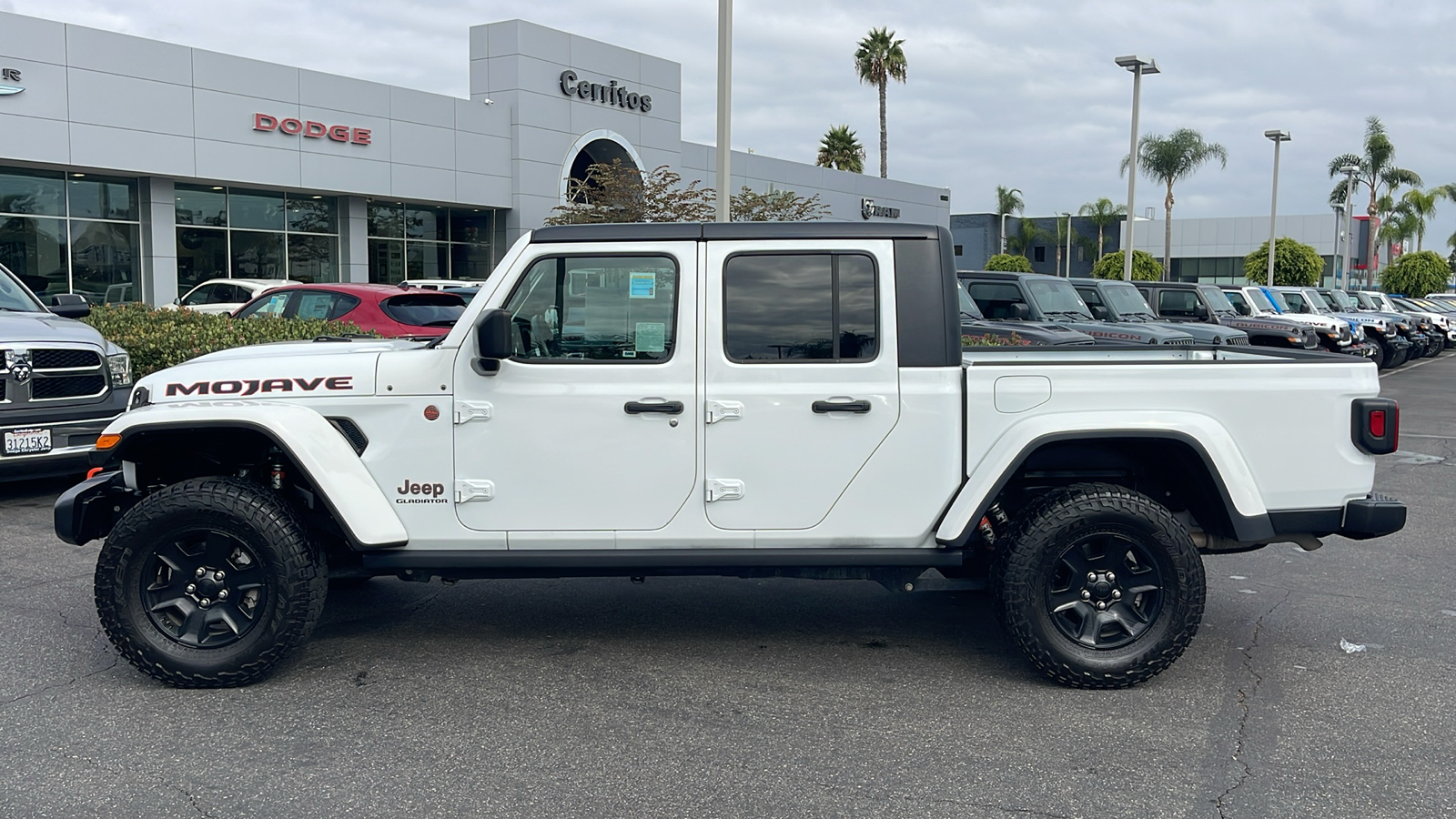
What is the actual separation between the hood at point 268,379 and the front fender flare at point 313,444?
1.7 inches

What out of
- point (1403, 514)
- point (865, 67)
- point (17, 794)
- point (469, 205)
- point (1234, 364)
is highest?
point (865, 67)

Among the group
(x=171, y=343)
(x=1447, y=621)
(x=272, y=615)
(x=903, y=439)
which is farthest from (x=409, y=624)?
(x=171, y=343)

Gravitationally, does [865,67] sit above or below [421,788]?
above

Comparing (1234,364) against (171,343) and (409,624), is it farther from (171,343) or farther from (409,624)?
(171,343)

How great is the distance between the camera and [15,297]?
9539 millimetres

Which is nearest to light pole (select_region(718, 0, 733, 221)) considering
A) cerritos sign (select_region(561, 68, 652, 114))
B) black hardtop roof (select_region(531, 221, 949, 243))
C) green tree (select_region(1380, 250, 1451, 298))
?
black hardtop roof (select_region(531, 221, 949, 243))

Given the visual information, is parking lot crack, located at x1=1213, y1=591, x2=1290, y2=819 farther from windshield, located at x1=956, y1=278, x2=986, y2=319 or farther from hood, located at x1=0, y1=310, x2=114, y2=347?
windshield, located at x1=956, y1=278, x2=986, y2=319

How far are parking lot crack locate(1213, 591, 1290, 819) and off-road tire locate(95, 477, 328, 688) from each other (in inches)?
134

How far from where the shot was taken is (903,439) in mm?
4898

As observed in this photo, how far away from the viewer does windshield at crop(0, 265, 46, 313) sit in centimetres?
933

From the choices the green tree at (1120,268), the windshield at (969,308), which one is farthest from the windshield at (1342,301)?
the green tree at (1120,268)

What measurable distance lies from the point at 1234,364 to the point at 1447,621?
225 cm

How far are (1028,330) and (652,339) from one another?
10.9 m

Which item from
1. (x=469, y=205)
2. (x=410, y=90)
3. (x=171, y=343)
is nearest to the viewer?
(x=171, y=343)
